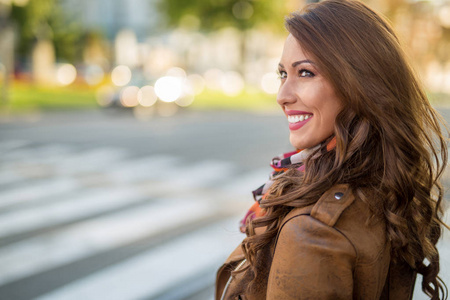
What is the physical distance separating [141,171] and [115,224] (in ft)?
9.98

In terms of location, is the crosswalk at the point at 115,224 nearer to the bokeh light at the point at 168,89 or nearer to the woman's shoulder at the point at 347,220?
the woman's shoulder at the point at 347,220

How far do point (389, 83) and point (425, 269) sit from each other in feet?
2.16

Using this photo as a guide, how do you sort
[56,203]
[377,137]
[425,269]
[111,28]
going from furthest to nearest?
[111,28] < [56,203] < [425,269] < [377,137]

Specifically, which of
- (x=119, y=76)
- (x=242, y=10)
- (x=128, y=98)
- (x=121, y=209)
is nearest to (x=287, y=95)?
(x=121, y=209)

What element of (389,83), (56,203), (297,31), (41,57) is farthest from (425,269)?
(41,57)

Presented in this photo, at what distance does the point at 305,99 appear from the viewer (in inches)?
58.1

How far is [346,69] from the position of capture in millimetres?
1345

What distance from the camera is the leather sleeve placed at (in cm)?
121

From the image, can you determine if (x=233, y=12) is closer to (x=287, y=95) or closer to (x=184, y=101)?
(x=184, y=101)

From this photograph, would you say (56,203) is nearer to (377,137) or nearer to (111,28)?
(377,137)

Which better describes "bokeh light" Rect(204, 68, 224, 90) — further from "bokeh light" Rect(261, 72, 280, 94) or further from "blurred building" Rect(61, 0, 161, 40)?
"blurred building" Rect(61, 0, 161, 40)

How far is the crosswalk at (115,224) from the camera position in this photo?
4352 mm

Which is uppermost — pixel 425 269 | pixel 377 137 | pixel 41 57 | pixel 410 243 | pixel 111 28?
pixel 111 28

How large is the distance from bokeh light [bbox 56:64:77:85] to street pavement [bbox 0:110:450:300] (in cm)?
2204
